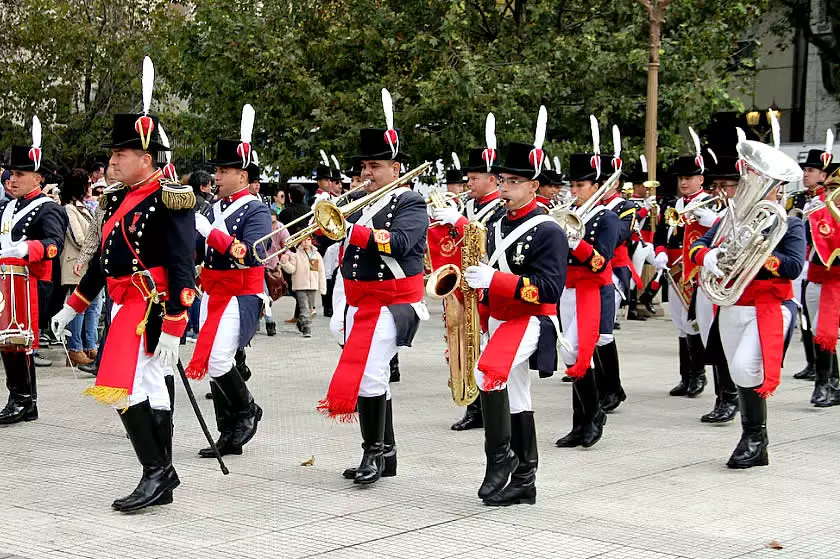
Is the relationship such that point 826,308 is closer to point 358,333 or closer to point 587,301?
point 587,301

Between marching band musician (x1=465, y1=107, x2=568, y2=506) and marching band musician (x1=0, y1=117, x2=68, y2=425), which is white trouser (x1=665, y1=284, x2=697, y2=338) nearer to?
marching band musician (x1=465, y1=107, x2=568, y2=506)

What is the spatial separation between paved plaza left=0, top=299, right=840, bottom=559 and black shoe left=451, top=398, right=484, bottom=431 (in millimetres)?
140

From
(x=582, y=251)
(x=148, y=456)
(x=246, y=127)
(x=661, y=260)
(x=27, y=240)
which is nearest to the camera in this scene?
(x=148, y=456)

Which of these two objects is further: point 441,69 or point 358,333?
point 441,69

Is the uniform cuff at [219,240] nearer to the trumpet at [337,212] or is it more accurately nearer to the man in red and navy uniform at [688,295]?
the trumpet at [337,212]

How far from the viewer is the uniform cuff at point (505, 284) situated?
6785 mm

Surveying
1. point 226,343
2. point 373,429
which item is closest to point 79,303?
point 226,343

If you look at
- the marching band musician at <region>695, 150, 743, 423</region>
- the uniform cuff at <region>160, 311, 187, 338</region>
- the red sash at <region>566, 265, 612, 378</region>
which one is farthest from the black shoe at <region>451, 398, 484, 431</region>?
the uniform cuff at <region>160, 311, 187, 338</region>

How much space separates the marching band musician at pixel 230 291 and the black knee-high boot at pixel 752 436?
10.3 feet

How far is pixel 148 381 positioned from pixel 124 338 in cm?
30

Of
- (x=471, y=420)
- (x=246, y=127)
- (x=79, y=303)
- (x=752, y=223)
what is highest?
(x=246, y=127)

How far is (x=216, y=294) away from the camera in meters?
8.53

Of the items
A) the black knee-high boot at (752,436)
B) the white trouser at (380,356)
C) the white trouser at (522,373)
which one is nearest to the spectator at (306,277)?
the white trouser at (380,356)

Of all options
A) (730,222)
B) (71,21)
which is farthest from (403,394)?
(71,21)
